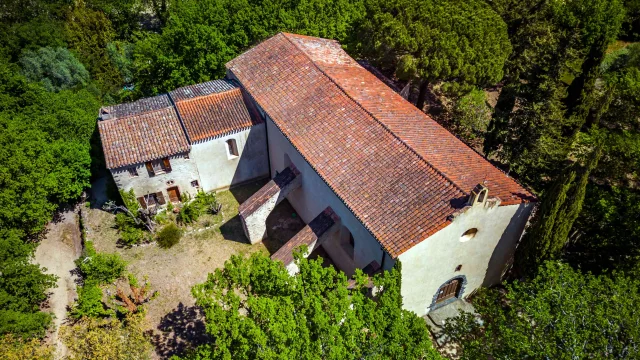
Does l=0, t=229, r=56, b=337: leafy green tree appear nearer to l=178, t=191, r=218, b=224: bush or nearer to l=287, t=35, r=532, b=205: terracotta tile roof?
l=178, t=191, r=218, b=224: bush

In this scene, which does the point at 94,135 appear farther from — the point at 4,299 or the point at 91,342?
the point at 91,342

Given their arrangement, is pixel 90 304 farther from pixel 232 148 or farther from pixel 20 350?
pixel 232 148

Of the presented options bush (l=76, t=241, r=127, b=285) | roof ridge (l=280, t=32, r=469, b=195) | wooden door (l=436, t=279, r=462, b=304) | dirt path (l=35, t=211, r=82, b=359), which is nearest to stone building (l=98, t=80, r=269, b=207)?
roof ridge (l=280, t=32, r=469, b=195)

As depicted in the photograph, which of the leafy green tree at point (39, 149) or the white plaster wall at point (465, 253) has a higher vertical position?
the white plaster wall at point (465, 253)

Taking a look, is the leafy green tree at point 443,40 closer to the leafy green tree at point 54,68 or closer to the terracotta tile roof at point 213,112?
the terracotta tile roof at point 213,112

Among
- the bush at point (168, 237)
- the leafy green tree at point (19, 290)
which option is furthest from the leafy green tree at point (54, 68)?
the bush at point (168, 237)

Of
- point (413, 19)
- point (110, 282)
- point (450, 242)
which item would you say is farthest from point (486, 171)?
point (110, 282)
